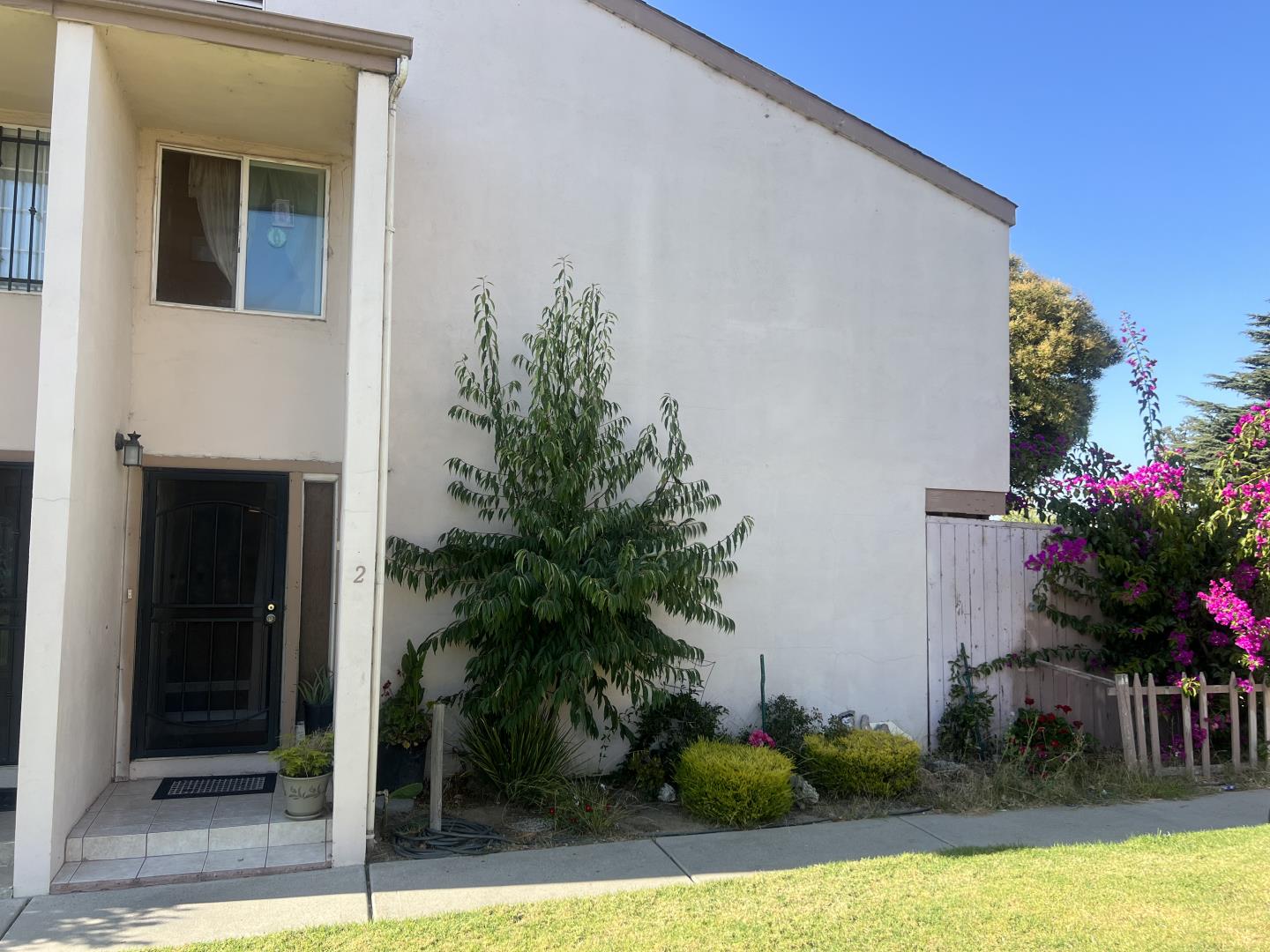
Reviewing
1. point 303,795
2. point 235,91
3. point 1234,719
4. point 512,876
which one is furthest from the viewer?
point 1234,719

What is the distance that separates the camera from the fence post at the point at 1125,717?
755 centimetres

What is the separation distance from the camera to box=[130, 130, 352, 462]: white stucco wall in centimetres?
645

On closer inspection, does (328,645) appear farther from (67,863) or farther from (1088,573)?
(1088,573)

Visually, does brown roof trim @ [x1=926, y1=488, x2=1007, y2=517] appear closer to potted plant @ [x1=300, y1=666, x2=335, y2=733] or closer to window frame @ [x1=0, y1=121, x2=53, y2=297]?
potted plant @ [x1=300, y1=666, x2=335, y2=733]

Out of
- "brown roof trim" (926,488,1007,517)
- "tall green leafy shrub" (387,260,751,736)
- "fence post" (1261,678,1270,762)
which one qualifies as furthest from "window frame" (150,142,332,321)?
"fence post" (1261,678,1270,762)

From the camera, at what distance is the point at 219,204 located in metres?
6.85

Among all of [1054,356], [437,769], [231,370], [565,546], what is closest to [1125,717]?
[565,546]

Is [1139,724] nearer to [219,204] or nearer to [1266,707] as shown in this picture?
[1266,707]

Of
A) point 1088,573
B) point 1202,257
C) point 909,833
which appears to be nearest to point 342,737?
point 909,833

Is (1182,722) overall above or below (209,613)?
below

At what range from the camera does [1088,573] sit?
8.60m

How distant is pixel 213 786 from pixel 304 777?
1.15 meters

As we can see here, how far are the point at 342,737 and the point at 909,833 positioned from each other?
153 inches

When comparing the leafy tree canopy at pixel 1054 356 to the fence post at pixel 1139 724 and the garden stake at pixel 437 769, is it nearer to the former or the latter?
the fence post at pixel 1139 724
